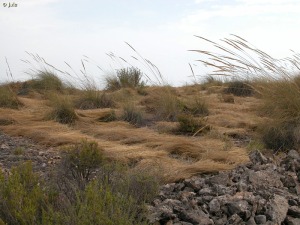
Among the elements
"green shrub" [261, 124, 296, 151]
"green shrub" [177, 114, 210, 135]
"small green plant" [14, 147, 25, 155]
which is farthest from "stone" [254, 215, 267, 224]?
"green shrub" [177, 114, 210, 135]

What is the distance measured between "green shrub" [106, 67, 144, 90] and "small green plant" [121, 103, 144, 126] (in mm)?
5743

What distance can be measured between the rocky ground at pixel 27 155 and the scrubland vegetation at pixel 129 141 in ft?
0.63

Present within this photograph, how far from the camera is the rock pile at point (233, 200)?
10.2ft

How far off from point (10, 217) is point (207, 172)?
216cm

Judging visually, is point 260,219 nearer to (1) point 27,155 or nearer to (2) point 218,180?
(2) point 218,180

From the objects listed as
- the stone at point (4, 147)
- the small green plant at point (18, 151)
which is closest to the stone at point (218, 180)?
the small green plant at point (18, 151)

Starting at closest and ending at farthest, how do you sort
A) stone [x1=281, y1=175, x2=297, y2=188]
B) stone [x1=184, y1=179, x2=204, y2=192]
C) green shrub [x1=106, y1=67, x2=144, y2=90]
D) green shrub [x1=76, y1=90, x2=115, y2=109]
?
stone [x1=184, y1=179, x2=204, y2=192]
stone [x1=281, y1=175, x2=297, y2=188]
green shrub [x1=76, y1=90, x2=115, y2=109]
green shrub [x1=106, y1=67, x2=144, y2=90]

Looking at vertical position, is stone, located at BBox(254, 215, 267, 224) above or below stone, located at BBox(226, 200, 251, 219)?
below

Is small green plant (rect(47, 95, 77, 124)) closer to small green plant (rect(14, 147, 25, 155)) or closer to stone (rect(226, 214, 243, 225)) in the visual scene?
small green plant (rect(14, 147, 25, 155))

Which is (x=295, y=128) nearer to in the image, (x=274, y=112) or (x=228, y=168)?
(x=274, y=112)

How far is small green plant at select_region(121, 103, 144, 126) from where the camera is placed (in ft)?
25.1

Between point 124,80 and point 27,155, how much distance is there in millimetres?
8897

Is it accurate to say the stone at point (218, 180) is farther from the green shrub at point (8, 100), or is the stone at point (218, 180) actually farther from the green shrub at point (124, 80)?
the green shrub at point (124, 80)

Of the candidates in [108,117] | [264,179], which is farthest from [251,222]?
[108,117]
